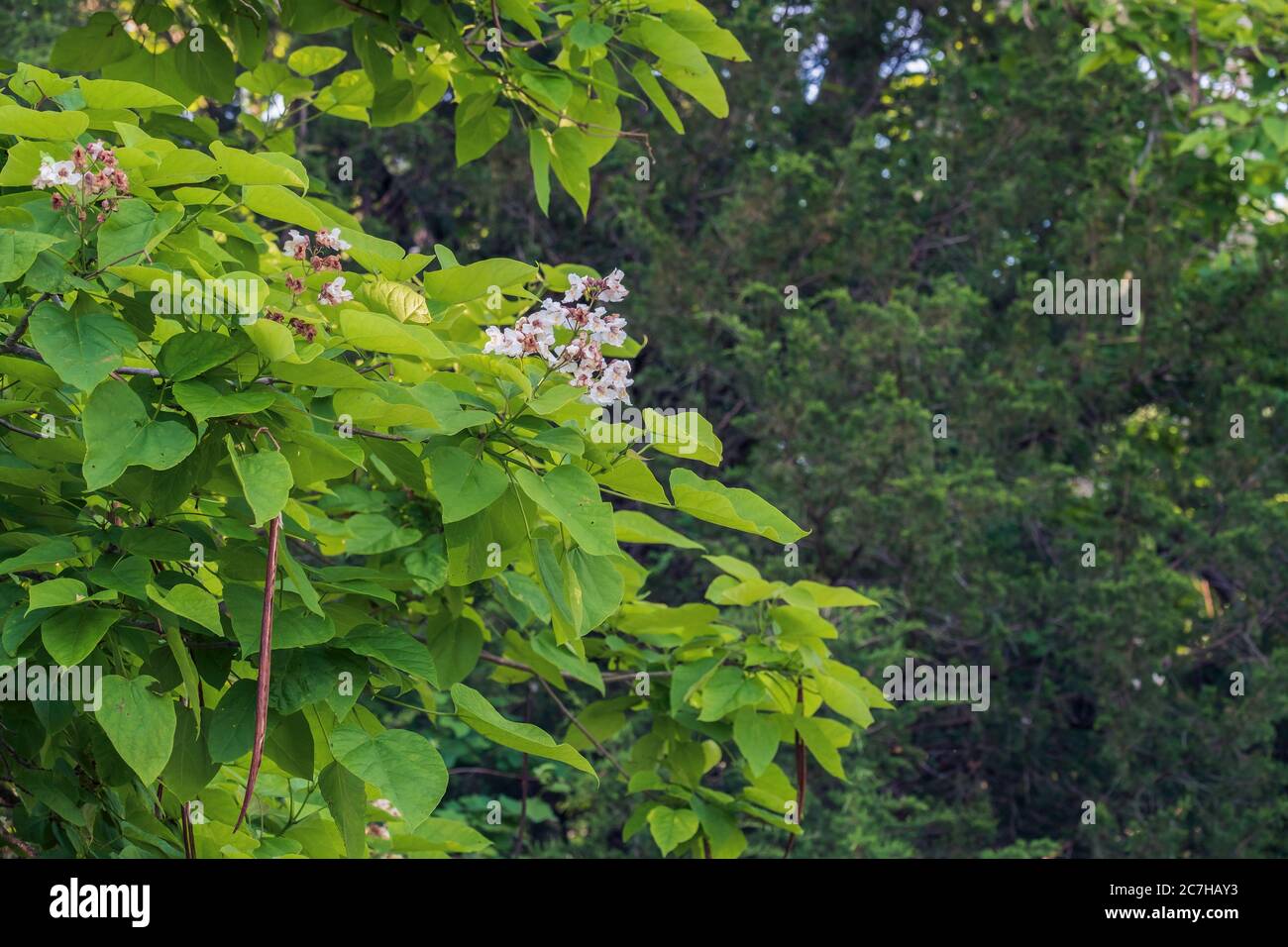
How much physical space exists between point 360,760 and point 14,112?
0.73 metres

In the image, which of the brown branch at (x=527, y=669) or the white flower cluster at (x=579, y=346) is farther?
the brown branch at (x=527, y=669)

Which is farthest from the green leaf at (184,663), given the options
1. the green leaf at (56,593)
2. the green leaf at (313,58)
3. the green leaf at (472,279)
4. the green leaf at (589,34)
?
the green leaf at (313,58)

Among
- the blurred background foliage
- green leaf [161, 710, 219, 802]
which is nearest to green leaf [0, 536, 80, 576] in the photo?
green leaf [161, 710, 219, 802]

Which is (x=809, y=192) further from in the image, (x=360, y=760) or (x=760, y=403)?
(x=360, y=760)

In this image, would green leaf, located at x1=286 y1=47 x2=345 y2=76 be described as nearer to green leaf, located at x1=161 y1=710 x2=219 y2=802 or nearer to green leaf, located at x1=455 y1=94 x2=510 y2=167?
green leaf, located at x1=455 y1=94 x2=510 y2=167

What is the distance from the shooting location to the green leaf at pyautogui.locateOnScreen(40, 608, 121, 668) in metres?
1.24

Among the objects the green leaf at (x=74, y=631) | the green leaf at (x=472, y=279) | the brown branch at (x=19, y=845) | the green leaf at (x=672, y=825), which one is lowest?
the green leaf at (x=672, y=825)

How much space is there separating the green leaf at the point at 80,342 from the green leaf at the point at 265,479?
5.4 inches

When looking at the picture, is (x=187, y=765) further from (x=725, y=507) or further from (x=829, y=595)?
(x=829, y=595)

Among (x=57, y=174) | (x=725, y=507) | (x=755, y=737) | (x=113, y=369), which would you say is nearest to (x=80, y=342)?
(x=113, y=369)

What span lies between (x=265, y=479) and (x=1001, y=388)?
16.1ft

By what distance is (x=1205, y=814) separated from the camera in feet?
17.3

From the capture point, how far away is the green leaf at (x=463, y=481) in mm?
1250

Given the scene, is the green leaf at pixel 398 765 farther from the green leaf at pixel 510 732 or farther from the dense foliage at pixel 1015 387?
the dense foliage at pixel 1015 387
